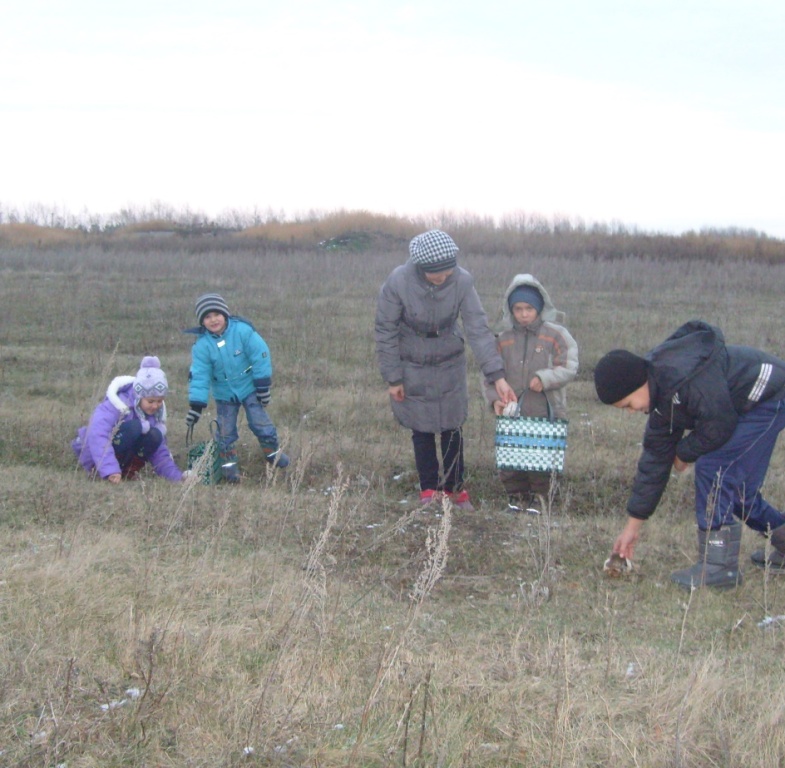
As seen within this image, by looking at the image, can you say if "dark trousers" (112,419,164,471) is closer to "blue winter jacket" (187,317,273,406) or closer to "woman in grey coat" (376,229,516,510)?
"blue winter jacket" (187,317,273,406)

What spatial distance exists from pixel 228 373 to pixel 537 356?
230 cm

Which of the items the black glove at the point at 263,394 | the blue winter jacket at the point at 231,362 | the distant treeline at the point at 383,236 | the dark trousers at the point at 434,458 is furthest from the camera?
the distant treeline at the point at 383,236

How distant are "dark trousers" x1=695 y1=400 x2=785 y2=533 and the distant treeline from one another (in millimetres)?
24179

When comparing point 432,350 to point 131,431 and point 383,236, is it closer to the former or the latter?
point 131,431

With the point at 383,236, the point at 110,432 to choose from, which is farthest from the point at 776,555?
the point at 383,236

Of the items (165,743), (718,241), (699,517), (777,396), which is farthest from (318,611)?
(718,241)

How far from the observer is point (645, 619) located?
14.1ft

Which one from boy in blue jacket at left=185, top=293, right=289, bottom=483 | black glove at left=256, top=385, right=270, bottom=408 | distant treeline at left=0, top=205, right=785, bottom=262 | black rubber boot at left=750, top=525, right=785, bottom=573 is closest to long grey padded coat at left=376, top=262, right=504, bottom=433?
boy in blue jacket at left=185, top=293, right=289, bottom=483

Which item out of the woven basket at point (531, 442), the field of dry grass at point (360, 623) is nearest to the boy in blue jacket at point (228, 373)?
the field of dry grass at point (360, 623)

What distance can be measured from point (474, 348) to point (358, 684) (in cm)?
317

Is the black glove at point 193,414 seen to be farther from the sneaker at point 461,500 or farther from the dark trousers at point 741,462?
the dark trousers at point 741,462

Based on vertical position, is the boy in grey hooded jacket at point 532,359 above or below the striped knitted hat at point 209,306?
below

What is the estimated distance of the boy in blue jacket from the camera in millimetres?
6828

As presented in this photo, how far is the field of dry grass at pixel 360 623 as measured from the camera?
111 inches
